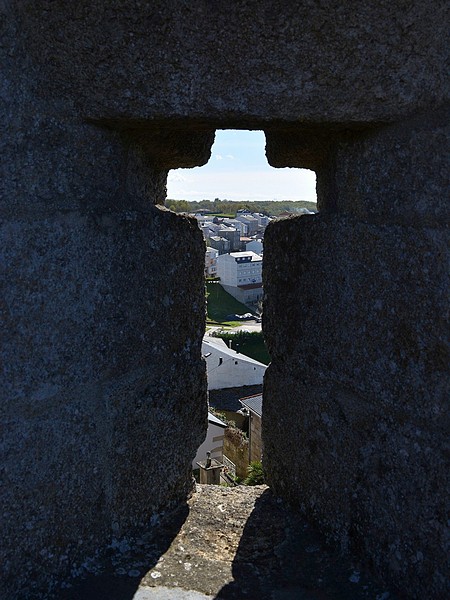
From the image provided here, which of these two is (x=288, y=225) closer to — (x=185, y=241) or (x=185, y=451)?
(x=185, y=241)

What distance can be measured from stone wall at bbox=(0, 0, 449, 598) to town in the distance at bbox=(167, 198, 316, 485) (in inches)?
15.8

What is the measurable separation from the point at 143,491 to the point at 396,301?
0.90 m

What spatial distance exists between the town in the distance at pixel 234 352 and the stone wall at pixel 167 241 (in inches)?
15.8

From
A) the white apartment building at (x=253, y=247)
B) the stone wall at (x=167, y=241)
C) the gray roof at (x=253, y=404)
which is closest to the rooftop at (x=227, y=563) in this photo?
the stone wall at (x=167, y=241)

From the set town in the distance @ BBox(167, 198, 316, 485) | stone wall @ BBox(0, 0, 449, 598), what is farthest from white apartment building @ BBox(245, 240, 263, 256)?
stone wall @ BBox(0, 0, 449, 598)

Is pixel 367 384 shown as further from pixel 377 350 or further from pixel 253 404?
pixel 253 404

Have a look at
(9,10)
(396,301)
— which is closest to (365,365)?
(396,301)

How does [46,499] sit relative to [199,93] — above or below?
below

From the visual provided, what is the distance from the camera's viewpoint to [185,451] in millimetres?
1949

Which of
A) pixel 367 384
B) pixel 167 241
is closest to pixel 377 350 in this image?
pixel 367 384

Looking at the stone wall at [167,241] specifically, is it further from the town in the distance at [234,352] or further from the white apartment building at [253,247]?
the white apartment building at [253,247]

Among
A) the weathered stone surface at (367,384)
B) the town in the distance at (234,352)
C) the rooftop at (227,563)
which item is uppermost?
the weathered stone surface at (367,384)

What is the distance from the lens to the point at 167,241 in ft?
5.89

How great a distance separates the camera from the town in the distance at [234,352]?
10080 millimetres
